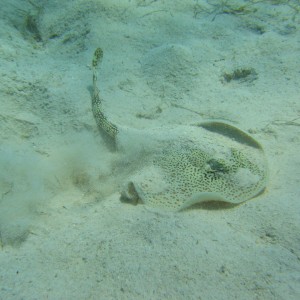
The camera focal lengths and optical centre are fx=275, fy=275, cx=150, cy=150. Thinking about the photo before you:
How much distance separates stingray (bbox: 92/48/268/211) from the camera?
259cm

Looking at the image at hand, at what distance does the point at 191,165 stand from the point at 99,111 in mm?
1706

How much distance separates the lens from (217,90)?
4.27 m

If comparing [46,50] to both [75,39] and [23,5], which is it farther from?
[23,5]

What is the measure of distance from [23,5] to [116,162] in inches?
180

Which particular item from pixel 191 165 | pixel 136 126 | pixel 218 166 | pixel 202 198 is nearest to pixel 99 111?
pixel 136 126

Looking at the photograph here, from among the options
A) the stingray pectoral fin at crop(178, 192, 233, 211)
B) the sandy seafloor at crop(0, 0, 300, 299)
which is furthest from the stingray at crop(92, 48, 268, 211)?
the sandy seafloor at crop(0, 0, 300, 299)

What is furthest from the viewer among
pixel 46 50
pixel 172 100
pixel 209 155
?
pixel 46 50

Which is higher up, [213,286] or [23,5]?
[23,5]

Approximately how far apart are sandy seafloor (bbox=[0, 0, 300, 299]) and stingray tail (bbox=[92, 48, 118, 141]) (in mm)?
150

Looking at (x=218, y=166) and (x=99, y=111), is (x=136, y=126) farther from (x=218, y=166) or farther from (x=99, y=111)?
(x=218, y=166)

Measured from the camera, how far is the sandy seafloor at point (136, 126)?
2123mm

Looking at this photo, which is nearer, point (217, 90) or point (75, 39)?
point (217, 90)

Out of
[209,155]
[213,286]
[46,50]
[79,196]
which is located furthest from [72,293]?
[46,50]

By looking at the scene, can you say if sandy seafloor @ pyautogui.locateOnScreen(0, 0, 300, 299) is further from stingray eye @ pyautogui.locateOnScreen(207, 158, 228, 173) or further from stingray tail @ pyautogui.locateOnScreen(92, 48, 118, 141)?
stingray eye @ pyautogui.locateOnScreen(207, 158, 228, 173)
